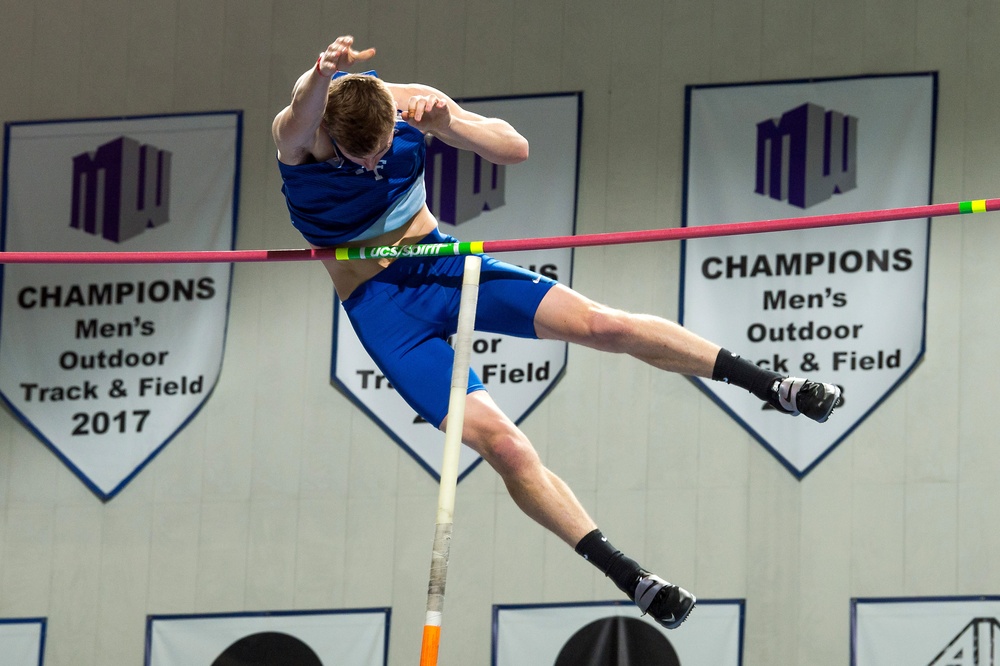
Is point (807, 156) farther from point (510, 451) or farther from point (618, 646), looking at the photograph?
point (510, 451)

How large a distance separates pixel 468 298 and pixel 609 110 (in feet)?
13.5

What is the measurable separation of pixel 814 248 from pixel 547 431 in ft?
5.69

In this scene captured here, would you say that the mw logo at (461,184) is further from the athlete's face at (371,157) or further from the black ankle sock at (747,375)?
the black ankle sock at (747,375)

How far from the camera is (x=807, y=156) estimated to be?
7387 millimetres

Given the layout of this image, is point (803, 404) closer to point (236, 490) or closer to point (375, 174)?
point (375, 174)

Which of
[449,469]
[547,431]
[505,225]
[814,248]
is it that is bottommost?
[449,469]

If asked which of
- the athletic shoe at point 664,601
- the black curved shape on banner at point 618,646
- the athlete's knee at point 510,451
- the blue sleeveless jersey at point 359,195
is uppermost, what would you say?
the blue sleeveless jersey at point 359,195

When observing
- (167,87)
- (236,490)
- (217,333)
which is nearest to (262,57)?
(167,87)

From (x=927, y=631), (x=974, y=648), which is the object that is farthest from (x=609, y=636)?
(x=974, y=648)

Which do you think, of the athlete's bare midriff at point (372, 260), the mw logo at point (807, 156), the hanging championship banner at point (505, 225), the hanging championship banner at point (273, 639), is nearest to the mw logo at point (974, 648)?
the mw logo at point (807, 156)

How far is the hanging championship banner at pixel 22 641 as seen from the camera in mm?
7891

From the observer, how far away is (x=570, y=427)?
7.57 m

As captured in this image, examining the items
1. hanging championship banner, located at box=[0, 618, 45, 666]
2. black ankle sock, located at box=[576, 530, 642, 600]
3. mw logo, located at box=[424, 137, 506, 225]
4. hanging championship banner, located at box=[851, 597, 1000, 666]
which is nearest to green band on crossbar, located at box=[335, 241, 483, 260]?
black ankle sock, located at box=[576, 530, 642, 600]

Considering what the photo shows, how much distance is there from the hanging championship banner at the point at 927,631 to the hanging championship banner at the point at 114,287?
3898 millimetres
